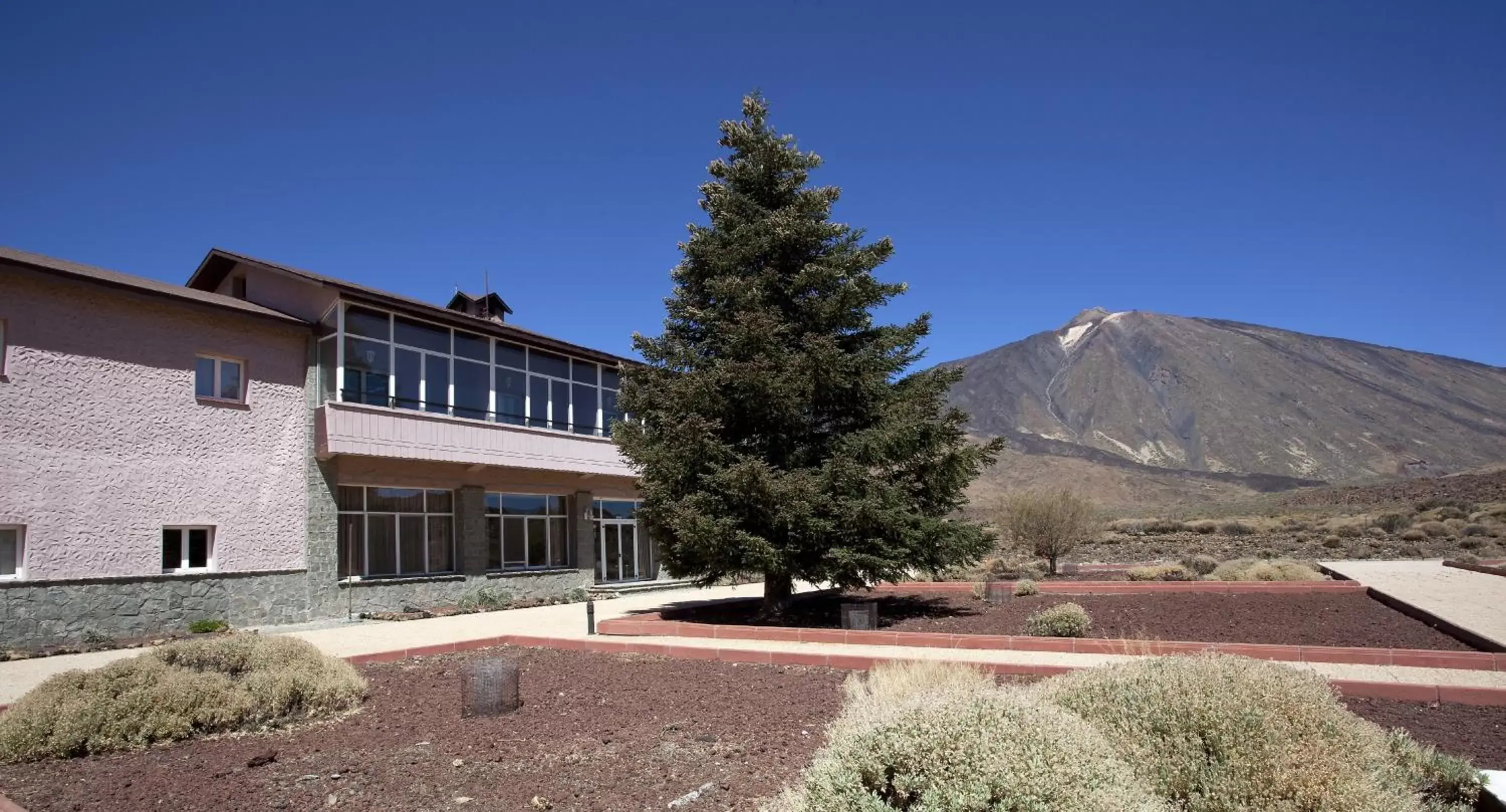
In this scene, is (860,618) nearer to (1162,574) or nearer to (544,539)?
(1162,574)

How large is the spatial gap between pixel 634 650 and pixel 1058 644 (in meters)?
5.29

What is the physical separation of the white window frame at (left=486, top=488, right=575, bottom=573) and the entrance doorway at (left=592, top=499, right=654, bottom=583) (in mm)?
1210

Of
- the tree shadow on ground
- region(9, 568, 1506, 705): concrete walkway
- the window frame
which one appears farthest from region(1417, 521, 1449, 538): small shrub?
the window frame

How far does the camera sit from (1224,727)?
3777mm

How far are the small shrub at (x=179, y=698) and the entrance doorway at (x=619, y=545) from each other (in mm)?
18213

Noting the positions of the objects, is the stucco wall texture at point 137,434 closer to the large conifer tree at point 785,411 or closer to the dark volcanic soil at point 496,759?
the large conifer tree at point 785,411

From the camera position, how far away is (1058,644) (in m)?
10.8

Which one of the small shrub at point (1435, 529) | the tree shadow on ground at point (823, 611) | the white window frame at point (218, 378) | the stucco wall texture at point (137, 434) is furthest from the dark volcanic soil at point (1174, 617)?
the small shrub at point (1435, 529)

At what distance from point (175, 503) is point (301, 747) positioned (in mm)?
12551

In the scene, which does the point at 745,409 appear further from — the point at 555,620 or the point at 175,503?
the point at 175,503

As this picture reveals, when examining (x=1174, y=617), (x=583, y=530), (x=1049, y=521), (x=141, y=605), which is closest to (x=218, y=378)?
(x=141, y=605)

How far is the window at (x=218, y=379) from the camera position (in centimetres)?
1823

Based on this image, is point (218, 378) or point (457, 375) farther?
point (457, 375)

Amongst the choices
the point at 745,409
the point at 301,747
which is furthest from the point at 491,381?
the point at 301,747
